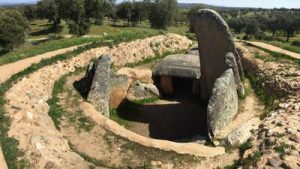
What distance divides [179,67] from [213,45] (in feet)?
13.9

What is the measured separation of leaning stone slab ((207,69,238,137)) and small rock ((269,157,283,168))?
4469 mm

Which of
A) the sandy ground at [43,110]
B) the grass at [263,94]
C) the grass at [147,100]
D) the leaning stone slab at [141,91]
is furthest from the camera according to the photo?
the leaning stone slab at [141,91]

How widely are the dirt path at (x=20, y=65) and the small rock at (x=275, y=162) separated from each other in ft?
51.6

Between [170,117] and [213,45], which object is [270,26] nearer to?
[213,45]

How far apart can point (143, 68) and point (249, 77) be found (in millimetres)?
8041

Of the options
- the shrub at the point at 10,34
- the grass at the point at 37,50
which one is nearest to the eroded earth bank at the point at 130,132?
the grass at the point at 37,50

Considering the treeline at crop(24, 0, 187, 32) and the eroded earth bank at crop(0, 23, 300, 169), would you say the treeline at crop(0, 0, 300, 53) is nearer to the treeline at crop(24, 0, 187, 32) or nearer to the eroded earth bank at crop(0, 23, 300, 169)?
the treeline at crop(24, 0, 187, 32)

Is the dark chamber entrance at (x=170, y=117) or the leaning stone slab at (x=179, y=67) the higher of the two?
the leaning stone slab at (x=179, y=67)

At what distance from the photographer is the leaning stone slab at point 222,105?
1784cm

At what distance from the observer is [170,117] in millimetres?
23578

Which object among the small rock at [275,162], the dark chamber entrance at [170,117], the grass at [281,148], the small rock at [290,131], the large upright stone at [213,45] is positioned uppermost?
the large upright stone at [213,45]

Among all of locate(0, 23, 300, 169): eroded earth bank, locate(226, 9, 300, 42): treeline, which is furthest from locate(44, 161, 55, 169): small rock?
locate(226, 9, 300, 42): treeline

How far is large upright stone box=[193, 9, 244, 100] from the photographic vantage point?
21.4 metres

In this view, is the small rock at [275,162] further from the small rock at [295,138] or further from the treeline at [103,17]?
the treeline at [103,17]
